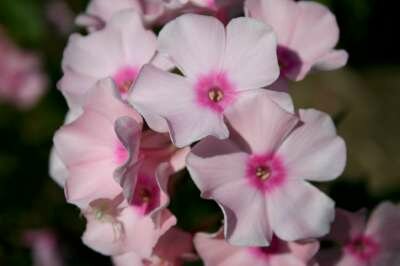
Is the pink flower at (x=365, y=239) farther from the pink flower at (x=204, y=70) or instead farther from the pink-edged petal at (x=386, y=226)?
the pink flower at (x=204, y=70)

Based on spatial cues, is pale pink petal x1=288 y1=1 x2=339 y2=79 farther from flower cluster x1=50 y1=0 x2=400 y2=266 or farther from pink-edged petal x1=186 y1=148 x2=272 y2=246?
pink-edged petal x1=186 y1=148 x2=272 y2=246

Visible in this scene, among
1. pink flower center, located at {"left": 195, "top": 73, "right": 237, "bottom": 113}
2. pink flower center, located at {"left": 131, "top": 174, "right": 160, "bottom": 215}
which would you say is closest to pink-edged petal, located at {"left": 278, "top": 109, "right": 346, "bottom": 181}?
Answer: pink flower center, located at {"left": 195, "top": 73, "right": 237, "bottom": 113}

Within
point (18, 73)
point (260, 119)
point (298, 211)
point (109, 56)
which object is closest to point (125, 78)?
point (109, 56)

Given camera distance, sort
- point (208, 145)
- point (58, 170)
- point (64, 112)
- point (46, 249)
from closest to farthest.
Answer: point (208, 145) → point (58, 170) → point (46, 249) → point (64, 112)

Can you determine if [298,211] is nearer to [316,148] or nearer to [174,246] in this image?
[316,148]

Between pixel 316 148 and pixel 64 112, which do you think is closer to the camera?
pixel 316 148

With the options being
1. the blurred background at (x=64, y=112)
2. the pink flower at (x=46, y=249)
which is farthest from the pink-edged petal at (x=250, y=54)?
the pink flower at (x=46, y=249)
